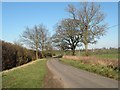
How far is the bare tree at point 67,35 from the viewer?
61.8 m

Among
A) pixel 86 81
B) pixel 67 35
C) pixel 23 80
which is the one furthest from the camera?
pixel 67 35

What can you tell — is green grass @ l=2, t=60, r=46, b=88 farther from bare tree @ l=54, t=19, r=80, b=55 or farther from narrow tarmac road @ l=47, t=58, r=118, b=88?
bare tree @ l=54, t=19, r=80, b=55

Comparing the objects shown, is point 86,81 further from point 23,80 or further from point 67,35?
point 67,35

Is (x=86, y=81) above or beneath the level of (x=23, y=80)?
above

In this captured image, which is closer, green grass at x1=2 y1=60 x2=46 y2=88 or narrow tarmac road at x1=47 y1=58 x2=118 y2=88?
narrow tarmac road at x1=47 y1=58 x2=118 y2=88

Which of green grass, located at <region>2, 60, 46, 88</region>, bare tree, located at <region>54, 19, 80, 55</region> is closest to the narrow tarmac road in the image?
green grass, located at <region>2, 60, 46, 88</region>

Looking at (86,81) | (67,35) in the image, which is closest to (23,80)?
(86,81)

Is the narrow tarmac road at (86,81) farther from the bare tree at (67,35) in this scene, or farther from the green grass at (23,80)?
the bare tree at (67,35)

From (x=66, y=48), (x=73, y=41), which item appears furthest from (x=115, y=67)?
(x=66, y=48)

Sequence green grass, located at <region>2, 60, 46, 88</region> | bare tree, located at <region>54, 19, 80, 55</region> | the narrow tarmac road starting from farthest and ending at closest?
bare tree, located at <region>54, 19, 80, 55</region> < green grass, located at <region>2, 60, 46, 88</region> < the narrow tarmac road

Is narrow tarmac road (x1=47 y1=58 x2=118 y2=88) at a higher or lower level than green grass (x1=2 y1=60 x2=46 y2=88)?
higher

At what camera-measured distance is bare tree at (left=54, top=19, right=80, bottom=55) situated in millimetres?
61844

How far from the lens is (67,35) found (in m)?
68.0

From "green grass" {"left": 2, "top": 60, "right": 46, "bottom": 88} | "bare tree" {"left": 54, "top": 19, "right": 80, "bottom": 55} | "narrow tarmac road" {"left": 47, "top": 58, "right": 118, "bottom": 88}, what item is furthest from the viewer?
"bare tree" {"left": 54, "top": 19, "right": 80, "bottom": 55}
